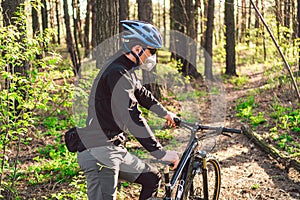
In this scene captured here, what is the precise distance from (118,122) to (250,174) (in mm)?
3667

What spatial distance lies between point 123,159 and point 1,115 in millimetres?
1793

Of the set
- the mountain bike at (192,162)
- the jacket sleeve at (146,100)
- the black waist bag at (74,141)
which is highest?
the jacket sleeve at (146,100)

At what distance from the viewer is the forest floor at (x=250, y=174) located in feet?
18.1

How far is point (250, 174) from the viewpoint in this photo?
6.25 metres

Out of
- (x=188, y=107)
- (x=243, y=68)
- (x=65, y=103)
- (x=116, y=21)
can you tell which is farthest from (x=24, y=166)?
(x=243, y=68)

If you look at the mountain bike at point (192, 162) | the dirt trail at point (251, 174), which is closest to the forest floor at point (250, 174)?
the dirt trail at point (251, 174)

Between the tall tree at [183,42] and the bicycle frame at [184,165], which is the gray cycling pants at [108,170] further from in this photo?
the tall tree at [183,42]

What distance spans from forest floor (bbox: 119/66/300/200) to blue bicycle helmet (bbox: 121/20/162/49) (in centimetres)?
273

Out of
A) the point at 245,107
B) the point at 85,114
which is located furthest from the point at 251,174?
the point at 245,107

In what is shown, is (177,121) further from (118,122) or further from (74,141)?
(74,141)

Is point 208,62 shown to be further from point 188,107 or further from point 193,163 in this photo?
point 193,163

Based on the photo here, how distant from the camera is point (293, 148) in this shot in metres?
6.95

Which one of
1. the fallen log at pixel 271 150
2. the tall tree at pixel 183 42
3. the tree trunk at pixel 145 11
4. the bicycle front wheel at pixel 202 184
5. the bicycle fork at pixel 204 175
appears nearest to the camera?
the bicycle fork at pixel 204 175

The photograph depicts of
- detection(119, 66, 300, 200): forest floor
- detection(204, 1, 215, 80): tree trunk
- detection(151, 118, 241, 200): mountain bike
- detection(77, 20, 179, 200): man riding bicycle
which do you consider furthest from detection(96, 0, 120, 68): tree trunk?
detection(204, 1, 215, 80): tree trunk
